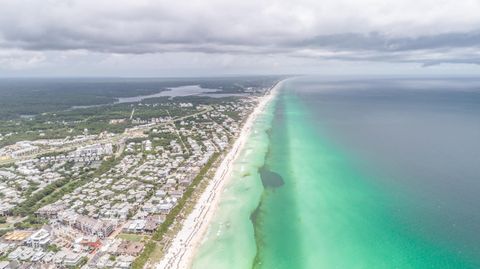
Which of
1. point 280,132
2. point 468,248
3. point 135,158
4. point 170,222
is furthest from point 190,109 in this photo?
point 468,248

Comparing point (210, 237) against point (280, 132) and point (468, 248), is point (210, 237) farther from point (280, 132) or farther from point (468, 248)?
point (280, 132)

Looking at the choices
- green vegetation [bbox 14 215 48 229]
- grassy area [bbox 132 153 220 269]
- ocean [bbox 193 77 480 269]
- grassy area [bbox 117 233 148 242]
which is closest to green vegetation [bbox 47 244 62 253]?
green vegetation [bbox 14 215 48 229]

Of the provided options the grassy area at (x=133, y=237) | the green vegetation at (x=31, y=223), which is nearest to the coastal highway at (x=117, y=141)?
the green vegetation at (x=31, y=223)

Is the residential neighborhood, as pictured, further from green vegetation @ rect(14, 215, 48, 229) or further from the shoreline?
the shoreline

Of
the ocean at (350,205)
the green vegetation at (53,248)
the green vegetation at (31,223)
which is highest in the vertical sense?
the green vegetation at (31,223)

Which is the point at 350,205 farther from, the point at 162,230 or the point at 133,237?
the point at 133,237

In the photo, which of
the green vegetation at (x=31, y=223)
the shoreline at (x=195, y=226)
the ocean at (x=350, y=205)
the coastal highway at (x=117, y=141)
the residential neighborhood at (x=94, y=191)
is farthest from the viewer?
the coastal highway at (x=117, y=141)

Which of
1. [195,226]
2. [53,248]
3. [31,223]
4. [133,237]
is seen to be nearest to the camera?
[53,248]

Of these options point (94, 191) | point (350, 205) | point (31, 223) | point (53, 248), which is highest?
point (94, 191)

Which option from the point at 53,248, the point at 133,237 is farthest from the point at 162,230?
the point at 53,248

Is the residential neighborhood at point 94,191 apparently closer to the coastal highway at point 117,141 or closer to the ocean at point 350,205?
the coastal highway at point 117,141
